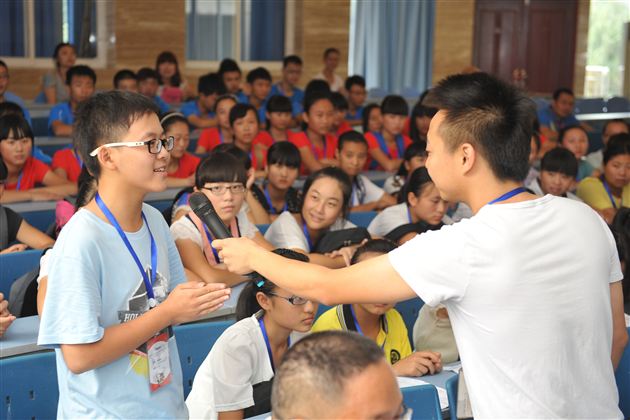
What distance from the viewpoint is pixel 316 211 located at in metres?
4.18

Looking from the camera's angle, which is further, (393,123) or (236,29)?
(236,29)

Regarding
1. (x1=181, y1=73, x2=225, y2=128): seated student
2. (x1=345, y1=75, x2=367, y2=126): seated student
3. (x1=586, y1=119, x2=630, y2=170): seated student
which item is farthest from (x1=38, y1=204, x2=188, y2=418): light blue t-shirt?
(x1=345, y1=75, x2=367, y2=126): seated student

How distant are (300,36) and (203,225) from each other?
7.56 meters

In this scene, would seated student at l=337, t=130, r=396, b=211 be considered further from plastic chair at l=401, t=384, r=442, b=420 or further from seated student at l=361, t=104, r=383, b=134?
plastic chair at l=401, t=384, r=442, b=420

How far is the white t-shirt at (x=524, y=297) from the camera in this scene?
1530 mm

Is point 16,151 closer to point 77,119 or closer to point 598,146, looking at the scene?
point 77,119

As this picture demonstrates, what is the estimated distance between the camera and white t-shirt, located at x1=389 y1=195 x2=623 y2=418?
153 cm

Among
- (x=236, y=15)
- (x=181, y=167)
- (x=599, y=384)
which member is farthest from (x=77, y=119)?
(x=236, y=15)

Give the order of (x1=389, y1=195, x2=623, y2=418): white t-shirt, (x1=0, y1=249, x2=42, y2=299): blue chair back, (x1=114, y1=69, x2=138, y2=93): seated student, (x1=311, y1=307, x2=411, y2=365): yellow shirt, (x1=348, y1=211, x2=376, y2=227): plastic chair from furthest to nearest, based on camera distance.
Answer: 1. (x1=114, y1=69, x2=138, y2=93): seated student
2. (x1=348, y1=211, x2=376, y2=227): plastic chair
3. (x1=0, y1=249, x2=42, y2=299): blue chair back
4. (x1=311, y1=307, x2=411, y2=365): yellow shirt
5. (x1=389, y1=195, x2=623, y2=418): white t-shirt

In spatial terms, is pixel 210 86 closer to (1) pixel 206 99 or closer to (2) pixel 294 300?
(1) pixel 206 99

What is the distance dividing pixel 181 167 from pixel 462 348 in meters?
4.28

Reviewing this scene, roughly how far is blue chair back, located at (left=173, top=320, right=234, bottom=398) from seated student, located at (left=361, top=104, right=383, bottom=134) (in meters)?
4.89

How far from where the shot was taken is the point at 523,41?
12891mm

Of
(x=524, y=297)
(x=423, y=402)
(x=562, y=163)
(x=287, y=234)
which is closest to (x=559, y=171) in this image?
(x=562, y=163)
